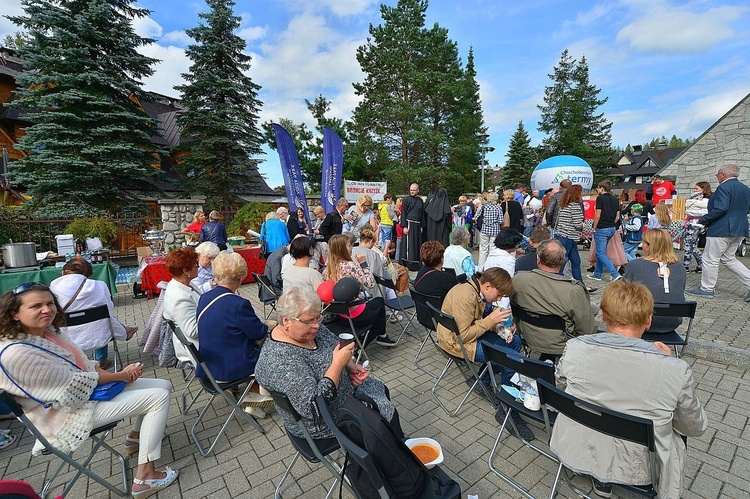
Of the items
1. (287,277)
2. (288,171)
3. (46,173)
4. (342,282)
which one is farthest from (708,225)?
(46,173)

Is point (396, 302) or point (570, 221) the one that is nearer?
point (396, 302)

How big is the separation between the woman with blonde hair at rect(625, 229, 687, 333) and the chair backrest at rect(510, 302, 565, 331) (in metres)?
1.32

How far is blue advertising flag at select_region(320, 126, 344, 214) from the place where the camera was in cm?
1071

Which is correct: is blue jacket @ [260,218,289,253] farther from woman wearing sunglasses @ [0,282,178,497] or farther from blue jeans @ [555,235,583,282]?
blue jeans @ [555,235,583,282]

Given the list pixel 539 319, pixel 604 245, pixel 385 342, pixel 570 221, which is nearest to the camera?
pixel 539 319

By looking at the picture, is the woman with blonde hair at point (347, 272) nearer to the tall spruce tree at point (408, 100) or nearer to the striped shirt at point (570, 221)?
the striped shirt at point (570, 221)

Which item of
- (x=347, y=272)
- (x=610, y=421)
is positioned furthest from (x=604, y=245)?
(x=610, y=421)

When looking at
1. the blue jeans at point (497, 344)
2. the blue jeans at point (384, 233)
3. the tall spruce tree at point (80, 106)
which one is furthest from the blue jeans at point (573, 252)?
the tall spruce tree at point (80, 106)

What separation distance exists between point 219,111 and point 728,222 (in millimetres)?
17315

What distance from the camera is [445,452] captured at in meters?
2.42

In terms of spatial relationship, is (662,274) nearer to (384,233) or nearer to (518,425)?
(518,425)

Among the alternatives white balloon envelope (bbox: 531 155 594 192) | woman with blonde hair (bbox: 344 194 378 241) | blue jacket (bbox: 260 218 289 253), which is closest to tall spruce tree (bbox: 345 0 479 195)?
white balloon envelope (bbox: 531 155 594 192)

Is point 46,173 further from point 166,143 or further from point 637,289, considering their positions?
point 637,289

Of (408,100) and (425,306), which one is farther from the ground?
(408,100)
